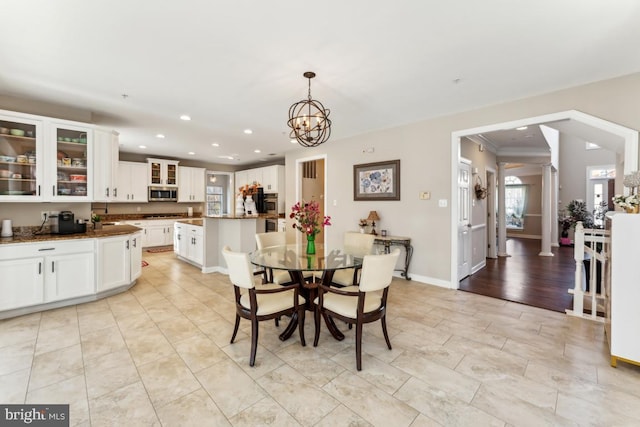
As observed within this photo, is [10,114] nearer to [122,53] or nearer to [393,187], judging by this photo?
[122,53]

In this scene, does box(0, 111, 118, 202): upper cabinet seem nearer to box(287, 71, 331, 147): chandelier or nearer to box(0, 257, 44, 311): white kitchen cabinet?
box(0, 257, 44, 311): white kitchen cabinet

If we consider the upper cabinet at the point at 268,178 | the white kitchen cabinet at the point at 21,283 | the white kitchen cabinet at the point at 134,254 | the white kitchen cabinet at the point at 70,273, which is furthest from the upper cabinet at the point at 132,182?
the white kitchen cabinet at the point at 21,283

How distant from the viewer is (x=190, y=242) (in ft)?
18.0

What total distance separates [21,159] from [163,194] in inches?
168

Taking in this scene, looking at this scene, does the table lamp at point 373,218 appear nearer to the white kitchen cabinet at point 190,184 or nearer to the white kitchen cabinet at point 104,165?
the white kitchen cabinet at point 104,165

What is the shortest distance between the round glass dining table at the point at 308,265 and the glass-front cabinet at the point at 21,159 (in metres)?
2.99

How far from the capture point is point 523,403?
179 cm

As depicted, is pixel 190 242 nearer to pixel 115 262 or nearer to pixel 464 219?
pixel 115 262

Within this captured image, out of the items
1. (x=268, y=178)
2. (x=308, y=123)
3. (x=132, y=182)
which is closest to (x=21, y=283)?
(x=308, y=123)

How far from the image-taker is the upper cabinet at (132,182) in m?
6.96

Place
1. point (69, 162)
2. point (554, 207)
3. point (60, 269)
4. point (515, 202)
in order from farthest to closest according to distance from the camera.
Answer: point (515, 202) < point (554, 207) < point (69, 162) < point (60, 269)

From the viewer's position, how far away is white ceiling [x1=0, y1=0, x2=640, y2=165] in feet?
6.36

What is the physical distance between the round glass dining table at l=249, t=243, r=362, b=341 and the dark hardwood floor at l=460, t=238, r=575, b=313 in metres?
2.46

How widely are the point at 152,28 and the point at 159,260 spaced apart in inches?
203
